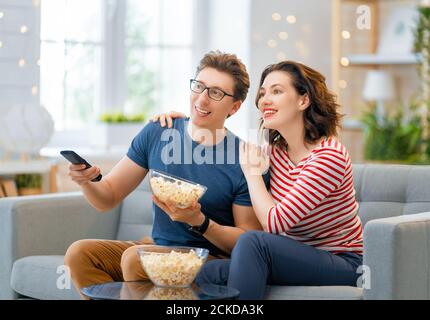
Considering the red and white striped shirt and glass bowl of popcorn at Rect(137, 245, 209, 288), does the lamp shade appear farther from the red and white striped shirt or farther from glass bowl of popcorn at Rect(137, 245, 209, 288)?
glass bowl of popcorn at Rect(137, 245, 209, 288)

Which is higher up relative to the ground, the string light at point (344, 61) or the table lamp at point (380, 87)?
the string light at point (344, 61)

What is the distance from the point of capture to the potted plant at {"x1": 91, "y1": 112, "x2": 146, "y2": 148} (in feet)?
17.4

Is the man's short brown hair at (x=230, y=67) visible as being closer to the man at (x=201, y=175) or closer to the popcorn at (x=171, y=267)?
the man at (x=201, y=175)

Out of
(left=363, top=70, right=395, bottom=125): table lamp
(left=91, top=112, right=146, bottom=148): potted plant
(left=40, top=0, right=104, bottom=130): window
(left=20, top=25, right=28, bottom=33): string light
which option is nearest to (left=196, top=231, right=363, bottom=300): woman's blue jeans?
(left=20, top=25, right=28, bottom=33): string light

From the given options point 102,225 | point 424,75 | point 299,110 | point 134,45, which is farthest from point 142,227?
point 424,75

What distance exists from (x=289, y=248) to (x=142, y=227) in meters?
1.05

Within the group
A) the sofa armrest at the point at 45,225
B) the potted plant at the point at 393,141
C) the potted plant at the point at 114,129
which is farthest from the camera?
the potted plant at the point at 393,141

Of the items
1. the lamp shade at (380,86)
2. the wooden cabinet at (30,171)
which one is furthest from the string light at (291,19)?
the wooden cabinet at (30,171)

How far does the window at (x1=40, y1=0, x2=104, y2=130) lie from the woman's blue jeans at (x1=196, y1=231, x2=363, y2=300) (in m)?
3.12

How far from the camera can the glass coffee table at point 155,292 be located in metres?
2.15

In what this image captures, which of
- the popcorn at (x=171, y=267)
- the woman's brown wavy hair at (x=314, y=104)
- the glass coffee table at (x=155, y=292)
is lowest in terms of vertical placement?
the glass coffee table at (x=155, y=292)

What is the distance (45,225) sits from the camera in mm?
3178

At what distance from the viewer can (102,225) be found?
3404 millimetres
